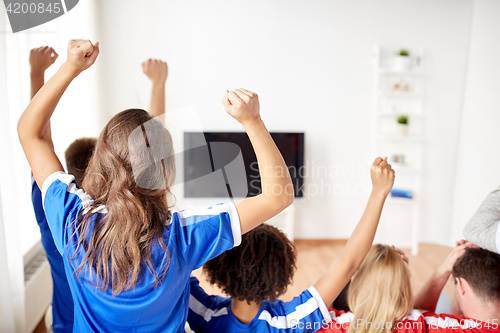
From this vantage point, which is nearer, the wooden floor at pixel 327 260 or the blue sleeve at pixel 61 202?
the blue sleeve at pixel 61 202

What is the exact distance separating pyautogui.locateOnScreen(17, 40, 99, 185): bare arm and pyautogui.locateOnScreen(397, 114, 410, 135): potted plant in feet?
6.49

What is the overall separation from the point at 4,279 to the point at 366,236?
981 mm

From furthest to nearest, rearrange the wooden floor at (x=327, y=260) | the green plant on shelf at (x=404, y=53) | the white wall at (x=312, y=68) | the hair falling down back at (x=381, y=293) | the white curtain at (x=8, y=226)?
the green plant on shelf at (x=404, y=53), the wooden floor at (x=327, y=260), the white wall at (x=312, y=68), the white curtain at (x=8, y=226), the hair falling down back at (x=381, y=293)

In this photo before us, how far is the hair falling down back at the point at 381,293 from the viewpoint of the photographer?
62cm

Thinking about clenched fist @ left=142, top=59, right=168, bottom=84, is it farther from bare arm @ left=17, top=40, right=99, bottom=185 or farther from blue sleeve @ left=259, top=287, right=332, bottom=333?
blue sleeve @ left=259, top=287, right=332, bottom=333

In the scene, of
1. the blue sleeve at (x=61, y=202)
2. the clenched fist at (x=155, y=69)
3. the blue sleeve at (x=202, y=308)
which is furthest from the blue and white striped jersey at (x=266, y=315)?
the clenched fist at (x=155, y=69)

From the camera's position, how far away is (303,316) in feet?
1.94

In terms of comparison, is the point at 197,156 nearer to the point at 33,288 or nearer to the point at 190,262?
the point at 190,262

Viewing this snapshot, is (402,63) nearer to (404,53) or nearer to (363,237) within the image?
(404,53)

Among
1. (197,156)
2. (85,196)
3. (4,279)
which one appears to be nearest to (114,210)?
(85,196)

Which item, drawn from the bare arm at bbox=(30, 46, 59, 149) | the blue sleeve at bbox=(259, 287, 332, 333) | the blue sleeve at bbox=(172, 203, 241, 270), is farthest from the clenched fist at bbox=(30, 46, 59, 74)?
the blue sleeve at bbox=(259, 287, 332, 333)

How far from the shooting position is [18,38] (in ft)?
3.98

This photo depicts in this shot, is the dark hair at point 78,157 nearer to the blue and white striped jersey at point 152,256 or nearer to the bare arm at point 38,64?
the bare arm at point 38,64

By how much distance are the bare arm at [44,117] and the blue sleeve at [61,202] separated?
0.03m
